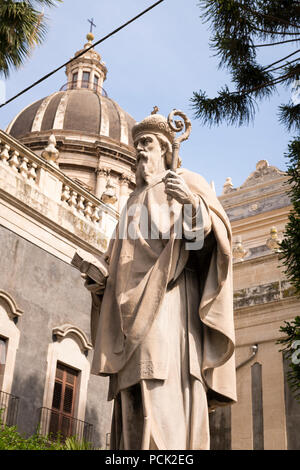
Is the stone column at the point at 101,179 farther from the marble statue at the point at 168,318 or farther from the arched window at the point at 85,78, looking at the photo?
the marble statue at the point at 168,318

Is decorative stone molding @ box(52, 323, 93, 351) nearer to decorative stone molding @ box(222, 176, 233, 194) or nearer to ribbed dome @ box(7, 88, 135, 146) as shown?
decorative stone molding @ box(222, 176, 233, 194)

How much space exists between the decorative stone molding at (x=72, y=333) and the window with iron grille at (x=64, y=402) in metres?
0.57

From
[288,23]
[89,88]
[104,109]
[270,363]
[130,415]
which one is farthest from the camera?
[89,88]

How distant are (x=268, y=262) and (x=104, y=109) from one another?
75.9 ft

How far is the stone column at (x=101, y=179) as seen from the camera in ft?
120

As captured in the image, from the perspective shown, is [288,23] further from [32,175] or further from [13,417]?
[13,417]

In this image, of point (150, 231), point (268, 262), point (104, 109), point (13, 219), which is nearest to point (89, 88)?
point (104, 109)

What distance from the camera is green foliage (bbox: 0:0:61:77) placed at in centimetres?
1160

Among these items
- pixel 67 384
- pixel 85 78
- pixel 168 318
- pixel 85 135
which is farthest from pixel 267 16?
pixel 85 78

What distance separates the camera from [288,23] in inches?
518

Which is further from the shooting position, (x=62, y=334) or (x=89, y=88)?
(x=89, y=88)

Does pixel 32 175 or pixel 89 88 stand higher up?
pixel 89 88

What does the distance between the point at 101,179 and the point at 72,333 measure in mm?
21594

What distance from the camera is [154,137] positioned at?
4672mm
